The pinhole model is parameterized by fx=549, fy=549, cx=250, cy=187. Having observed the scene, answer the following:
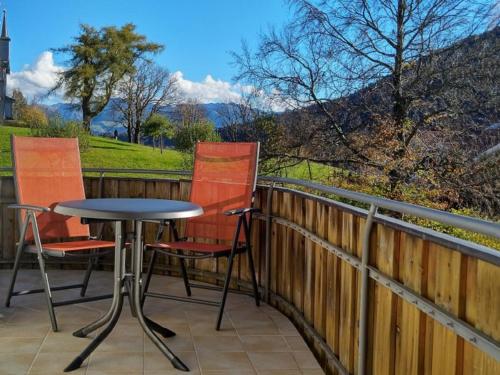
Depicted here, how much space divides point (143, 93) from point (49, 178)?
3504 cm

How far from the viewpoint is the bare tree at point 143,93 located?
123 ft

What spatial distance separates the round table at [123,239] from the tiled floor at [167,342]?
0.21 feet

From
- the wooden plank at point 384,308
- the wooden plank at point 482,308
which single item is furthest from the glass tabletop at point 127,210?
the wooden plank at point 482,308

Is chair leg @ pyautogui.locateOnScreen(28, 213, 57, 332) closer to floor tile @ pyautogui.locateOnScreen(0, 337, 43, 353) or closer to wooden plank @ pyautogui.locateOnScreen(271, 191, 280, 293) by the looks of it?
floor tile @ pyautogui.locateOnScreen(0, 337, 43, 353)

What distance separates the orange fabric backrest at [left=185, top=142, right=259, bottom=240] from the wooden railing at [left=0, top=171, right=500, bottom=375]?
0.73 ft

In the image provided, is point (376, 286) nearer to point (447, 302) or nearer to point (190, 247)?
point (447, 302)

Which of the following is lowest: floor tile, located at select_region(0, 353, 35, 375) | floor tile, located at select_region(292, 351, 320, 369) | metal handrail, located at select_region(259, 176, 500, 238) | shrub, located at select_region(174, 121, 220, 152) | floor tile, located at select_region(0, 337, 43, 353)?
floor tile, located at select_region(292, 351, 320, 369)

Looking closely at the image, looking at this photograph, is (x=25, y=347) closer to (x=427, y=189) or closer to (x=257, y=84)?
(x=427, y=189)

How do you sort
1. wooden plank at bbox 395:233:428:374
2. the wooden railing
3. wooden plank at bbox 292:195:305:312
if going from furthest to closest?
wooden plank at bbox 292:195:305:312
wooden plank at bbox 395:233:428:374
the wooden railing

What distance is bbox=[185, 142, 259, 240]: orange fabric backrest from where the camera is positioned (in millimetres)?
3760

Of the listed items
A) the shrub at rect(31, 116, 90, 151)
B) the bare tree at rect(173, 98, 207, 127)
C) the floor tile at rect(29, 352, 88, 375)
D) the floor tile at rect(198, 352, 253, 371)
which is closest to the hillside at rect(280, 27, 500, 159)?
the floor tile at rect(198, 352, 253, 371)

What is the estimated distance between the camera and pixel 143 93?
124 ft

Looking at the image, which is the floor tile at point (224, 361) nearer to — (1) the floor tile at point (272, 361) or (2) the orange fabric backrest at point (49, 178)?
(1) the floor tile at point (272, 361)

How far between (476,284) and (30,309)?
10.1ft
